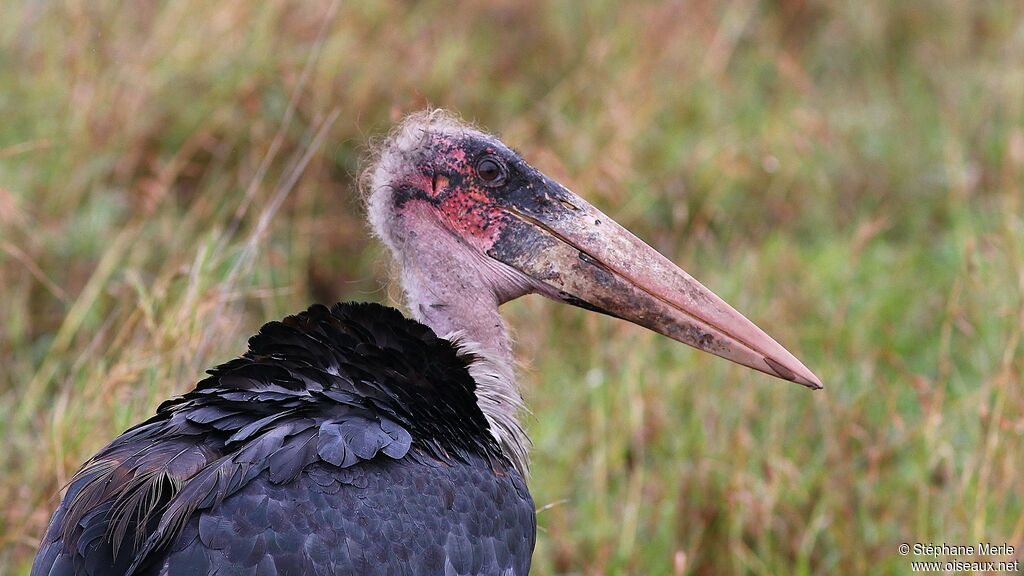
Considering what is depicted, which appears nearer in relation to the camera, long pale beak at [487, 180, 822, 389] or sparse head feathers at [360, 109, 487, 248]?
long pale beak at [487, 180, 822, 389]

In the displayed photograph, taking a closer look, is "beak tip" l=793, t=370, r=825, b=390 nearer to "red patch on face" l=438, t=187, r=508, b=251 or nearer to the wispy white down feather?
the wispy white down feather

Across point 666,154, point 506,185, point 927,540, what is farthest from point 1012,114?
point 506,185

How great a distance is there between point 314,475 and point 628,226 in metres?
3.24

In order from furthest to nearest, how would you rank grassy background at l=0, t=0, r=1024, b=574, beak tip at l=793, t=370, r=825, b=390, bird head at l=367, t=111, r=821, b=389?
grassy background at l=0, t=0, r=1024, b=574
bird head at l=367, t=111, r=821, b=389
beak tip at l=793, t=370, r=825, b=390

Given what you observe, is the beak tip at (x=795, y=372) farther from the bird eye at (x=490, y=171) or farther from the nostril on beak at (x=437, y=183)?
the nostril on beak at (x=437, y=183)

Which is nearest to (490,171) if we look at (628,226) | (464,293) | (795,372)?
(464,293)

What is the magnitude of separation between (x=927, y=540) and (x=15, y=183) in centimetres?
330

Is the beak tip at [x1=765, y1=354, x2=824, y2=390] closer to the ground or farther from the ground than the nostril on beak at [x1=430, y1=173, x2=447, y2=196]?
closer to the ground

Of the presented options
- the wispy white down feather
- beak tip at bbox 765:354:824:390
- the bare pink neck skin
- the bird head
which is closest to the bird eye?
the bird head

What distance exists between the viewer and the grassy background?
379cm

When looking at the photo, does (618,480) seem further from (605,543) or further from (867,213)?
(867,213)

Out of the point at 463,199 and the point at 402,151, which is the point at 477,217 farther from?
the point at 402,151

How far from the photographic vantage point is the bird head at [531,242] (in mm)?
3139

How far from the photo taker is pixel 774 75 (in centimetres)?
697
